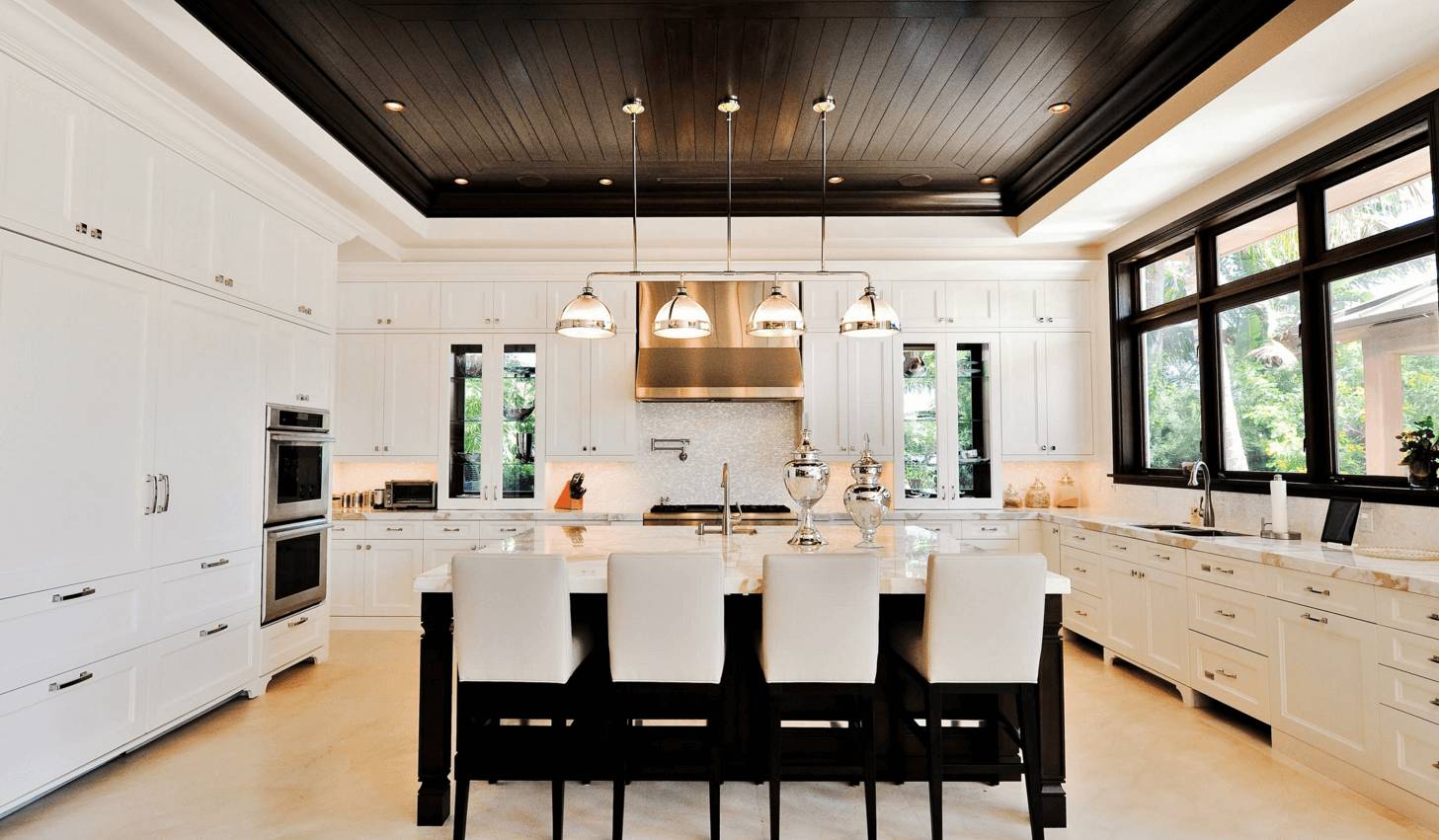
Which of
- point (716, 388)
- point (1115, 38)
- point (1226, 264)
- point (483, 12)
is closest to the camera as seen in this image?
point (483, 12)

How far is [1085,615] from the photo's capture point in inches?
183

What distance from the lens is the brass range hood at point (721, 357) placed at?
5352 mm

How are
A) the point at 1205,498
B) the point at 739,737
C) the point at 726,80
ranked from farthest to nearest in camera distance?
the point at 1205,498
the point at 726,80
the point at 739,737

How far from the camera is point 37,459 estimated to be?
8.39 ft

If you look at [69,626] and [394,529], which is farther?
[394,529]

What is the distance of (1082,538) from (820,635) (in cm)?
308

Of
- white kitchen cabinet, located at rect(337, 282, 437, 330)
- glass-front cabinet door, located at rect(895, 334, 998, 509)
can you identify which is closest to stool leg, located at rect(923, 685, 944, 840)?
glass-front cabinet door, located at rect(895, 334, 998, 509)

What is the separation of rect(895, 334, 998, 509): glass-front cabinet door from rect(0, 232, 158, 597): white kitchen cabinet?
444cm

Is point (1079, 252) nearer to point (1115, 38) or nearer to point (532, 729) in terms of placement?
point (1115, 38)

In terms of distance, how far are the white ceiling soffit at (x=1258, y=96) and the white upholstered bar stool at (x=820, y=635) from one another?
253 centimetres

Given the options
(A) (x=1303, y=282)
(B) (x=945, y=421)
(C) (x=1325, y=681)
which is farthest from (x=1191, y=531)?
(B) (x=945, y=421)

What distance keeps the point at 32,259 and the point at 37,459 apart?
2.26ft

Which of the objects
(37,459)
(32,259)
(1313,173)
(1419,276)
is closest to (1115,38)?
(1313,173)

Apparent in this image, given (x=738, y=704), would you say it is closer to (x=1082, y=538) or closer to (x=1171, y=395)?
(x=1082, y=538)
